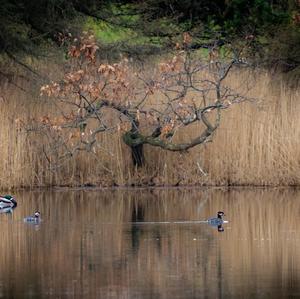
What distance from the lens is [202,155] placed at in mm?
20875

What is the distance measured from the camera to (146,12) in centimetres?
2659

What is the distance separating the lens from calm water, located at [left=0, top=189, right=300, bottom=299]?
10.1m

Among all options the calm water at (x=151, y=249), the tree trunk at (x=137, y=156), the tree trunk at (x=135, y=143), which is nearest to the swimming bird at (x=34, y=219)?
the calm water at (x=151, y=249)

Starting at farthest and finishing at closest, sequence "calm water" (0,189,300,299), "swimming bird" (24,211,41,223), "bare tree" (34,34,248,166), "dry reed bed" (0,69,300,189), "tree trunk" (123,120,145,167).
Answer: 1. "tree trunk" (123,120,145,167)
2. "dry reed bed" (0,69,300,189)
3. "bare tree" (34,34,248,166)
4. "swimming bird" (24,211,41,223)
5. "calm water" (0,189,300,299)

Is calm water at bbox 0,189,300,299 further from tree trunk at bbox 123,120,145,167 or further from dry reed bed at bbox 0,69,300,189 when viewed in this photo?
tree trunk at bbox 123,120,145,167

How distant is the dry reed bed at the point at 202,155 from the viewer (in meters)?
20.5

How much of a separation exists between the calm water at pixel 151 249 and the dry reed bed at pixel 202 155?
182 cm

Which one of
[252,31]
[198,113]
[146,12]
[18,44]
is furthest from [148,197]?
[146,12]

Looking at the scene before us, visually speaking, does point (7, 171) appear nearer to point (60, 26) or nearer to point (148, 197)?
point (148, 197)

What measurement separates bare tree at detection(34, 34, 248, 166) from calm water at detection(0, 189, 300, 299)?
6.76 feet

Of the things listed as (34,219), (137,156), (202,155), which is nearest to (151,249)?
(34,219)


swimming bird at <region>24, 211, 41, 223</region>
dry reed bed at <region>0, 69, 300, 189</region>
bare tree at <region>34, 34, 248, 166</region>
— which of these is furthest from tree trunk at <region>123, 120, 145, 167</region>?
swimming bird at <region>24, 211, 41, 223</region>

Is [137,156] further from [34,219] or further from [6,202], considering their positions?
[34,219]

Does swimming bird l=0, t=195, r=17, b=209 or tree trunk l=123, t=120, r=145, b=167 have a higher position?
tree trunk l=123, t=120, r=145, b=167
